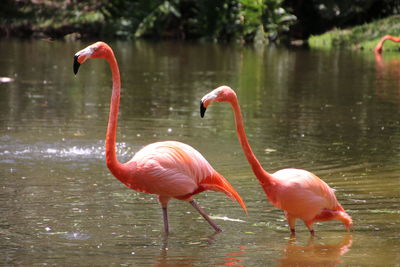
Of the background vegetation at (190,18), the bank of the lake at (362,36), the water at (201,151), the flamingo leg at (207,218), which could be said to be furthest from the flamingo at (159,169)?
the background vegetation at (190,18)

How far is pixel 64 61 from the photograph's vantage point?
20.5m

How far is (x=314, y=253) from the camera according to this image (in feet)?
17.9

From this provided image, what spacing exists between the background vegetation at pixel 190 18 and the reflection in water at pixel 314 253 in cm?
2384

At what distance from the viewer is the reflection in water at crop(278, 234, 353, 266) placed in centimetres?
526

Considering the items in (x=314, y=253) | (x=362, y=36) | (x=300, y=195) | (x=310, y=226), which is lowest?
(x=314, y=253)

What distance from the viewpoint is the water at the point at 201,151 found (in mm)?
5469

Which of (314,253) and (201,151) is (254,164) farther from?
(201,151)

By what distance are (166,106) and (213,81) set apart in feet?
13.1

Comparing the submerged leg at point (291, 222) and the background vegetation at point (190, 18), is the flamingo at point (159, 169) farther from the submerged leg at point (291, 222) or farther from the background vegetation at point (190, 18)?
the background vegetation at point (190, 18)

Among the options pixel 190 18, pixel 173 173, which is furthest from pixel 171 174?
pixel 190 18

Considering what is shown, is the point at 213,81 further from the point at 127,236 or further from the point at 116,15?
the point at 116,15

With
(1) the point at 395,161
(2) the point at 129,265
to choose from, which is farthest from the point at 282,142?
(2) the point at 129,265

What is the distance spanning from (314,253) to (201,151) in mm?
3600

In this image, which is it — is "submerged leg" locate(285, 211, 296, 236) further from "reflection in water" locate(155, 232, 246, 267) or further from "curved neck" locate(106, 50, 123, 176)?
"curved neck" locate(106, 50, 123, 176)
